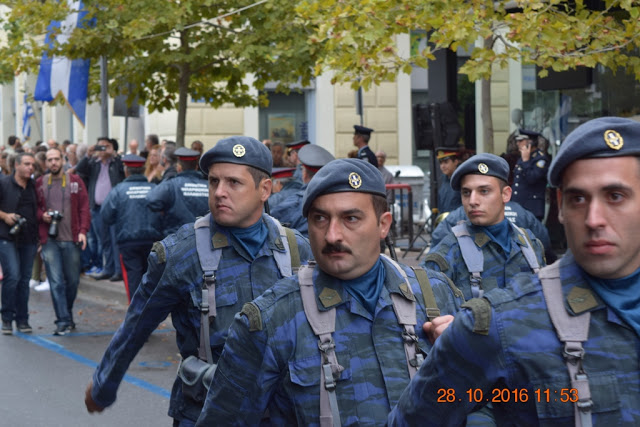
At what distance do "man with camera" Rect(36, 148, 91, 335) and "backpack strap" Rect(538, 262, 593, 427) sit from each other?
Answer: 34.0ft

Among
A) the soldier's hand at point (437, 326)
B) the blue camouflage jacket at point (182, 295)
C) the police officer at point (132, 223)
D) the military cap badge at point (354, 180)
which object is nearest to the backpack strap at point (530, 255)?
the blue camouflage jacket at point (182, 295)

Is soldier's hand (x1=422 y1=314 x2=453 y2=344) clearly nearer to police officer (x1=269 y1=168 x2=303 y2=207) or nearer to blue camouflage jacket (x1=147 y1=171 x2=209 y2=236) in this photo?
police officer (x1=269 y1=168 x2=303 y2=207)

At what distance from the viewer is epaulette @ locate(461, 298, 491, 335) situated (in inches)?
91.2

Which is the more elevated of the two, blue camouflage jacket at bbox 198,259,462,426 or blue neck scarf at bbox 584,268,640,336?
blue neck scarf at bbox 584,268,640,336

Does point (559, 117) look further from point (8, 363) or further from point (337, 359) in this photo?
point (337, 359)

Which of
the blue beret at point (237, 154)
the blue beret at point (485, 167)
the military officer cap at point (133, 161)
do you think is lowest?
the blue beret at point (485, 167)

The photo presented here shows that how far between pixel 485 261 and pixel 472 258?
0.11 meters

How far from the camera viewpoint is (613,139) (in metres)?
2.33

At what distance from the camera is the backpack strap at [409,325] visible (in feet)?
10.7

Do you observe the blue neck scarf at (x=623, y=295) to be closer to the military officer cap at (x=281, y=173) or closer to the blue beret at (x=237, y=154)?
the blue beret at (x=237, y=154)

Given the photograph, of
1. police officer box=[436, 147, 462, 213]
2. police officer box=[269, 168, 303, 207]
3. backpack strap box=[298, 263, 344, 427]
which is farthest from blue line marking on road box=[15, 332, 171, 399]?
backpack strap box=[298, 263, 344, 427]

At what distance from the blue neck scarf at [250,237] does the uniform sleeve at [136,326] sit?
343 mm

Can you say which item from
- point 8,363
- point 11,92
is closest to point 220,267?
point 8,363

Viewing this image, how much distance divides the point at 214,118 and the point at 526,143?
1136cm
